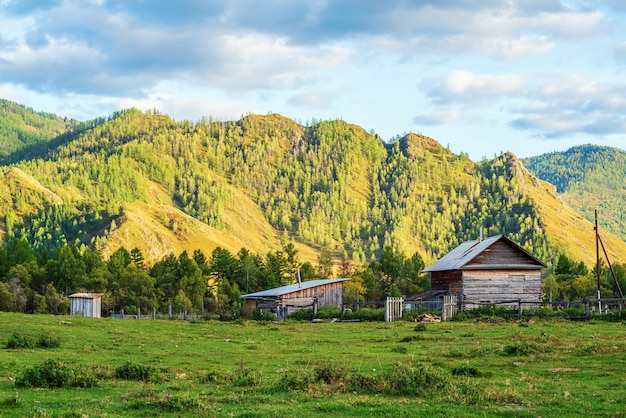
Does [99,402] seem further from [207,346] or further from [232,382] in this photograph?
[207,346]

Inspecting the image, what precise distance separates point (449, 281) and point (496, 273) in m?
4.33

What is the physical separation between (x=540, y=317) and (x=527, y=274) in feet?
49.4

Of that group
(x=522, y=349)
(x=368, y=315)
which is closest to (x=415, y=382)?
(x=522, y=349)

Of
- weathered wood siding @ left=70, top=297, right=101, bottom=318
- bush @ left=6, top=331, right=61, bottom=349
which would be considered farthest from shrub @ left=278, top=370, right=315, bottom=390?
weathered wood siding @ left=70, top=297, right=101, bottom=318

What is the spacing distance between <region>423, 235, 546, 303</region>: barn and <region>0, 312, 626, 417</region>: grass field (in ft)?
80.7

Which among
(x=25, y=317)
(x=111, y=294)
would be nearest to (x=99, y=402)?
(x=25, y=317)

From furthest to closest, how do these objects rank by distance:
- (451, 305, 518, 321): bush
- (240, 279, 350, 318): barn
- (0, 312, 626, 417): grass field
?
(240, 279, 350, 318): barn
(451, 305, 518, 321): bush
(0, 312, 626, 417): grass field

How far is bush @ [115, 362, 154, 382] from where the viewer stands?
22.6 m

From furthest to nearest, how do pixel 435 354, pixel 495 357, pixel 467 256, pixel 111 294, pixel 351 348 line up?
pixel 111 294
pixel 467 256
pixel 351 348
pixel 435 354
pixel 495 357

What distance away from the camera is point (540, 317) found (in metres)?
52.0

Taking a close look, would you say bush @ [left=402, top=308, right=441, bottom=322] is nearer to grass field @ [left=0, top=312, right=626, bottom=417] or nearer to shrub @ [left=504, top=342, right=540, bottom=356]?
grass field @ [left=0, top=312, right=626, bottom=417]

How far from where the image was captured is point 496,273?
216 ft

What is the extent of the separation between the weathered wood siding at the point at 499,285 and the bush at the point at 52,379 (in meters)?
47.3

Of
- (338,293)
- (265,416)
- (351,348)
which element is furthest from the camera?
(338,293)
